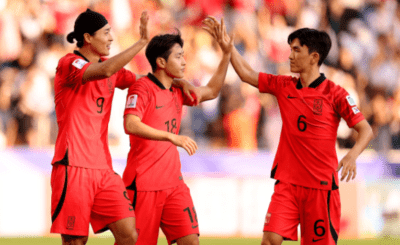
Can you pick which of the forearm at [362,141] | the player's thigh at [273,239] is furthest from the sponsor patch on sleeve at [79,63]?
the forearm at [362,141]

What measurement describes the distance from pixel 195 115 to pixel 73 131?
4.70 metres

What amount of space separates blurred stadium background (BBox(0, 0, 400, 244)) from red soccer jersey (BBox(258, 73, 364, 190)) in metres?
3.47

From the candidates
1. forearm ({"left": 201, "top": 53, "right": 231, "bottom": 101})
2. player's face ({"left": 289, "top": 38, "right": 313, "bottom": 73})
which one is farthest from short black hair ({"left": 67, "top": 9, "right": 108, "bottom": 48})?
player's face ({"left": 289, "top": 38, "right": 313, "bottom": 73})

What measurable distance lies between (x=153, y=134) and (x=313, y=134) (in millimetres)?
1356

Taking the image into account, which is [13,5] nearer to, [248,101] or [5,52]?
[5,52]

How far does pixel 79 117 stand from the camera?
412 cm

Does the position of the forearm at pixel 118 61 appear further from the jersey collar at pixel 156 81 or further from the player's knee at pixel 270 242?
the player's knee at pixel 270 242

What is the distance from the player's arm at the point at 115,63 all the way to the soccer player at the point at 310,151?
1394mm

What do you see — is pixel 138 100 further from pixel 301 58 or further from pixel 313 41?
pixel 313 41

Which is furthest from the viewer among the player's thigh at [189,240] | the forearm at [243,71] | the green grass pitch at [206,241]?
the green grass pitch at [206,241]

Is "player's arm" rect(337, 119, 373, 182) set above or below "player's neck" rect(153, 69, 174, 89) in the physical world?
below

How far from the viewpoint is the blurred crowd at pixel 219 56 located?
28.1 ft

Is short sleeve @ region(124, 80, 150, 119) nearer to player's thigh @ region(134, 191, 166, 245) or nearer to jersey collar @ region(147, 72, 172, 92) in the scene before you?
jersey collar @ region(147, 72, 172, 92)

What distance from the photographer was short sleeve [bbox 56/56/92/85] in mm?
3986
